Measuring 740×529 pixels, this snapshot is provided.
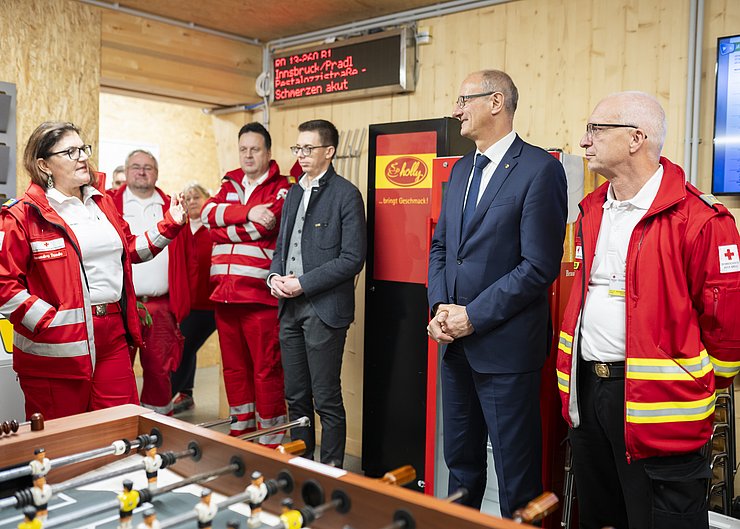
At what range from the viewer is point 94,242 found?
2801mm

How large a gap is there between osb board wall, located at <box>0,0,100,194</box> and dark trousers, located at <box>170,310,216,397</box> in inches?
61.6

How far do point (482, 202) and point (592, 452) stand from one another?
2.87 ft

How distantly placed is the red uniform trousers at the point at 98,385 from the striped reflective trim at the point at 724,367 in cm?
209

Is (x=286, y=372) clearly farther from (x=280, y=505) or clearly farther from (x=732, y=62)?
(x=732, y=62)

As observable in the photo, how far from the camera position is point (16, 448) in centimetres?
164

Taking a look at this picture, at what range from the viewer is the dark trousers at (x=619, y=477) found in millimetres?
2010

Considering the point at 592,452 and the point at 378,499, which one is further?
the point at 592,452

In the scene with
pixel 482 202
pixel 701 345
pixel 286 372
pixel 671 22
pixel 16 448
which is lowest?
pixel 286 372

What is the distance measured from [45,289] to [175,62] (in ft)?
7.37

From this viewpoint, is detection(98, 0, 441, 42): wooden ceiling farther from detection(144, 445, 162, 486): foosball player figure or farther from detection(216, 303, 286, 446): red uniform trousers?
detection(144, 445, 162, 486): foosball player figure

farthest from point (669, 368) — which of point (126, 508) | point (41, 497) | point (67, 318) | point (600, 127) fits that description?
point (67, 318)

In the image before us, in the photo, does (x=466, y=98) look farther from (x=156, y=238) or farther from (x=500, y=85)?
(x=156, y=238)

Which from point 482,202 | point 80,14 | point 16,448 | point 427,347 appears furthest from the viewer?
point 80,14

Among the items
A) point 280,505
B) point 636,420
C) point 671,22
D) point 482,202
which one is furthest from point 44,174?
point 671,22
